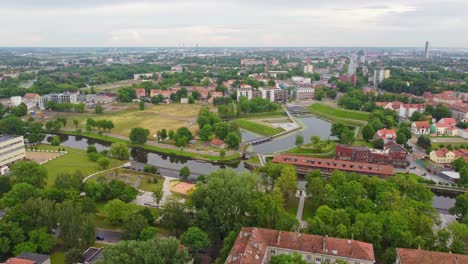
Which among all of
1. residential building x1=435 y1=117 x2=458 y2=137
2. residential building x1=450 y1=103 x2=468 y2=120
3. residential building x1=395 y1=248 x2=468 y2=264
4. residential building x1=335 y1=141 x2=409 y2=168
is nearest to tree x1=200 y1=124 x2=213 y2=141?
residential building x1=335 y1=141 x2=409 y2=168

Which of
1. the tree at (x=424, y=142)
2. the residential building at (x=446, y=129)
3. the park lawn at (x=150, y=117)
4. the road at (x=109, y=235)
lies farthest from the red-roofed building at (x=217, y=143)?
the residential building at (x=446, y=129)

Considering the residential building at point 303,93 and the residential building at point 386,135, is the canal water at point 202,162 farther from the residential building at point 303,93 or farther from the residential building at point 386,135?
the residential building at point 303,93

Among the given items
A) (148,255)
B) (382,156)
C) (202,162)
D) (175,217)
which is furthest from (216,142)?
(148,255)

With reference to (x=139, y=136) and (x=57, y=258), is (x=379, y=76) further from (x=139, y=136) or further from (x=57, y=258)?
(x=57, y=258)

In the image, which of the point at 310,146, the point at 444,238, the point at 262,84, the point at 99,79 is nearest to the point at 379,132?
the point at 310,146

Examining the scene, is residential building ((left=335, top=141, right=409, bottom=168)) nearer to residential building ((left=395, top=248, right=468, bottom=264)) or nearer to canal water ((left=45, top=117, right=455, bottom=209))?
canal water ((left=45, top=117, right=455, bottom=209))

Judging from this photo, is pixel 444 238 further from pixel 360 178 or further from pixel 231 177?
pixel 231 177
